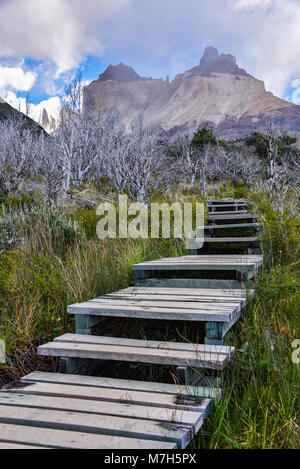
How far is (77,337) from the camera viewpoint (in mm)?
2516

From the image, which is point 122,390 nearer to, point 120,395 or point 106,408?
point 120,395

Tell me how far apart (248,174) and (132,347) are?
15.8 meters

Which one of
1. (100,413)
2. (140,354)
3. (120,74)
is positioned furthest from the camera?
(120,74)

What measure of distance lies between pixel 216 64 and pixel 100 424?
142 metres

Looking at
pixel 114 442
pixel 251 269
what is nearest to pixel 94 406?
pixel 114 442

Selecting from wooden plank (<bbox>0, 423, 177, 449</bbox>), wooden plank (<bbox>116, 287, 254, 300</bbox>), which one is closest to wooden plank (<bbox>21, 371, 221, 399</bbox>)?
wooden plank (<bbox>0, 423, 177, 449</bbox>)

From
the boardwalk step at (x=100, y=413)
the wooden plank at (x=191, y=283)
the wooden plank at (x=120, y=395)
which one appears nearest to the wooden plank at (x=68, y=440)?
the boardwalk step at (x=100, y=413)

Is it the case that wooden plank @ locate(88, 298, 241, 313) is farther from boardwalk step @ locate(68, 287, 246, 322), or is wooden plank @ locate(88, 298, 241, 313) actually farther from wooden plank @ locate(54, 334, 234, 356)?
wooden plank @ locate(54, 334, 234, 356)

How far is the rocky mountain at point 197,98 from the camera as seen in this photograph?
8550cm

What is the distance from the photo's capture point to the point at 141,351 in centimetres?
215

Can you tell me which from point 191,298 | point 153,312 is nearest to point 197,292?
point 191,298

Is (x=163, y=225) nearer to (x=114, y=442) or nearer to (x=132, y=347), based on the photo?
(x=132, y=347)

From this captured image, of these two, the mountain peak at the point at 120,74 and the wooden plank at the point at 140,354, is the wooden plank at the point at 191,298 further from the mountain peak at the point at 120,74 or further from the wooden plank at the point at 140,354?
the mountain peak at the point at 120,74
